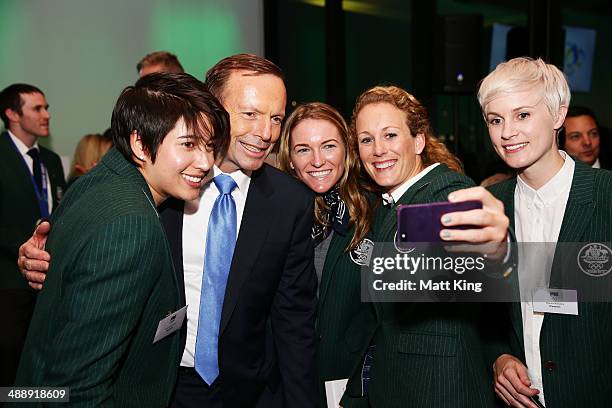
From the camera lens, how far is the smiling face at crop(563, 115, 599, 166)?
417 centimetres

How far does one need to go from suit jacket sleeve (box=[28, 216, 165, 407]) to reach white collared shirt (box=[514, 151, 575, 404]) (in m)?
1.21

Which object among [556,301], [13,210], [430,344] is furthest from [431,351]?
[13,210]

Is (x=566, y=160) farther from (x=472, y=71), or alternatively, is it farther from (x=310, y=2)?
(x=310, y=2)

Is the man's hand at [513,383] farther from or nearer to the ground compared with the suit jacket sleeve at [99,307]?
nearer to the ground

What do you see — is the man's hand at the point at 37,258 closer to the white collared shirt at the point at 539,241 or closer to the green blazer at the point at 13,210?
the white collared shirt at the point at 539,241

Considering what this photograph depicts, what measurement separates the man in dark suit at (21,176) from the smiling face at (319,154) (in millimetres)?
2208

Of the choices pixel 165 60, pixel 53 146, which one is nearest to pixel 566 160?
pixel 165 60

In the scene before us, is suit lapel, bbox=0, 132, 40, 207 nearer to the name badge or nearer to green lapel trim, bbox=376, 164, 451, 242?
green lapel trim, bbox=376, 164, 451, 242

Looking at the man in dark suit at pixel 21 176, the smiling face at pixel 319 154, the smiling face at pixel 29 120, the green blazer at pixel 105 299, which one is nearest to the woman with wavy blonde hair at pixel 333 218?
the smiling face at pixel 319 154

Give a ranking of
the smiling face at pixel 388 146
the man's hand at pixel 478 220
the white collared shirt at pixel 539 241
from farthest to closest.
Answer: the smiling face at pixel 388 146, the white collared shirt at pixel 539 241, the man's hand at pixel 478 220

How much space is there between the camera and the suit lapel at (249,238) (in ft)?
6.33

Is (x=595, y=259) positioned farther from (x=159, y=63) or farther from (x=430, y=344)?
(x=159, y=63)

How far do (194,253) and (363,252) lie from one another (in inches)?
26.2

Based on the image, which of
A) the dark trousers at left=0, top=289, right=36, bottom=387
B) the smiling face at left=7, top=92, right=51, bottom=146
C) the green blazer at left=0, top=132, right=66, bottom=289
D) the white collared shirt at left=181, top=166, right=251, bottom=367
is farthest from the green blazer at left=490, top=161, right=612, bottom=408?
the smiling face at left=7, top=92, right=51, bottom=146
